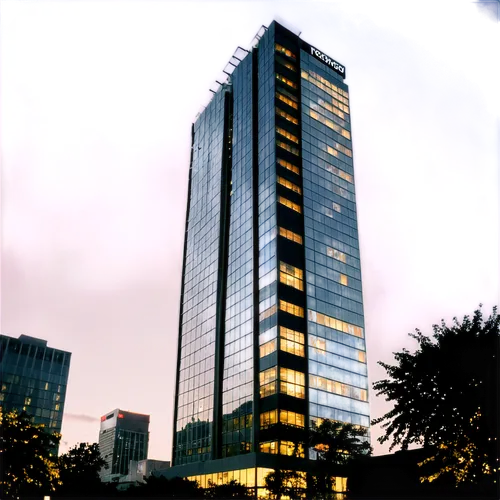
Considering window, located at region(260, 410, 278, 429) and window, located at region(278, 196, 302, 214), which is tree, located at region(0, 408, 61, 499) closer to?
window, located at region(260, 410, 278, 429)

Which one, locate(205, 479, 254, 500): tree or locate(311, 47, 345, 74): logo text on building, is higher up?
locate(311, 47, 345, 74): logo text on building

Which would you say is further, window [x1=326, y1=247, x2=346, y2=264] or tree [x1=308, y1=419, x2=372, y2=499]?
window [x1=326, y1=247, x2=346, y2=264]

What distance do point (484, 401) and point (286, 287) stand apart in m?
64.2

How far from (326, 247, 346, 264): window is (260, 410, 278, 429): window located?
36093 mm

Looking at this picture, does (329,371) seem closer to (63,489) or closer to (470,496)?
(63,489)

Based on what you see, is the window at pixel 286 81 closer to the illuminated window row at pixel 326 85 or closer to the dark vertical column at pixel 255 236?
the illuminated window row at pixel 326 85

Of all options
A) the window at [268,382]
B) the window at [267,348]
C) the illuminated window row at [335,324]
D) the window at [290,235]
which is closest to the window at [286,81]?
the window at [290,235]

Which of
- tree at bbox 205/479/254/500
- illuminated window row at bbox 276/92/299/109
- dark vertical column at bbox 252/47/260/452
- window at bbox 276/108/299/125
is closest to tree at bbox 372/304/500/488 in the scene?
tree at bbox 205/479/254/500

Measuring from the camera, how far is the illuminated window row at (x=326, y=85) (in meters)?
122

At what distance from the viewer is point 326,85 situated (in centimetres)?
12588

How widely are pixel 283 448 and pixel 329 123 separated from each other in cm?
7656

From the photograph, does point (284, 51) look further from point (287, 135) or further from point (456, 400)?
point (456, 400)

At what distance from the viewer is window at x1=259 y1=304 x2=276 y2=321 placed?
9031cm

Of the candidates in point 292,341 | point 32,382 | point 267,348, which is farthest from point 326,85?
point 32,382
